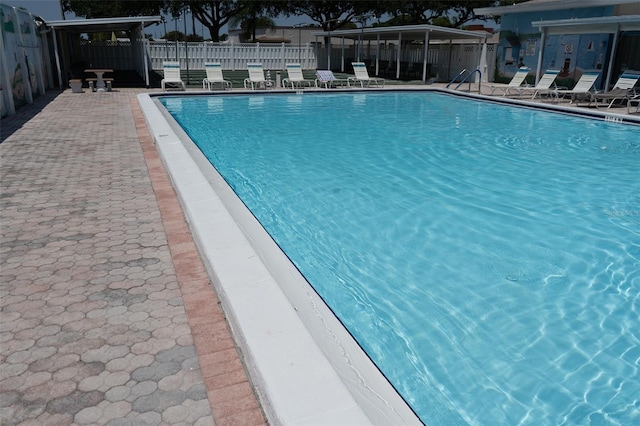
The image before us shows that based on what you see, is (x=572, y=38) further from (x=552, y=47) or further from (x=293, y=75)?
(x=293, y=75)

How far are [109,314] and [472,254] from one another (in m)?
3.08

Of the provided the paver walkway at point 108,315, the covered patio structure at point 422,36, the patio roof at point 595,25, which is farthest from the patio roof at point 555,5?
the paver walkway at point 108,315

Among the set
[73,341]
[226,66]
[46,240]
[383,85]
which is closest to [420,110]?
[383,85]

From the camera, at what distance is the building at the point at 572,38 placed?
1509cm

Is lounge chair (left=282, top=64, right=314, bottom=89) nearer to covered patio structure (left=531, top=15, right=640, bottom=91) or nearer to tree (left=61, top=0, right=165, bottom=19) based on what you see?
covered patio structure (left=531, top=15, right=640, bottom=91)

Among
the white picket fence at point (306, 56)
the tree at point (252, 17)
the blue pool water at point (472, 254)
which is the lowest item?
the blue pool water at point (472, 254)

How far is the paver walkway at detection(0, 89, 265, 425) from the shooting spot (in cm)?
204

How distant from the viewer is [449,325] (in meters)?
3.38

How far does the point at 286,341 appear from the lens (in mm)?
2217

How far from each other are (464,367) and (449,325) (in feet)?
1.45

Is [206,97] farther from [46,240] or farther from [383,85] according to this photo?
[46,240]

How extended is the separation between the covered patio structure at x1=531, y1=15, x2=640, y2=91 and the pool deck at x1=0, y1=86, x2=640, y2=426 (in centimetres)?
1433

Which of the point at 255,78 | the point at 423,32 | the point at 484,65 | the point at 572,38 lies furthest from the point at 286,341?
the point at 484,65

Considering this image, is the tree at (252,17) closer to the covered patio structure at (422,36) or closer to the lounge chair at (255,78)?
the covered patio structure at (422,36)
